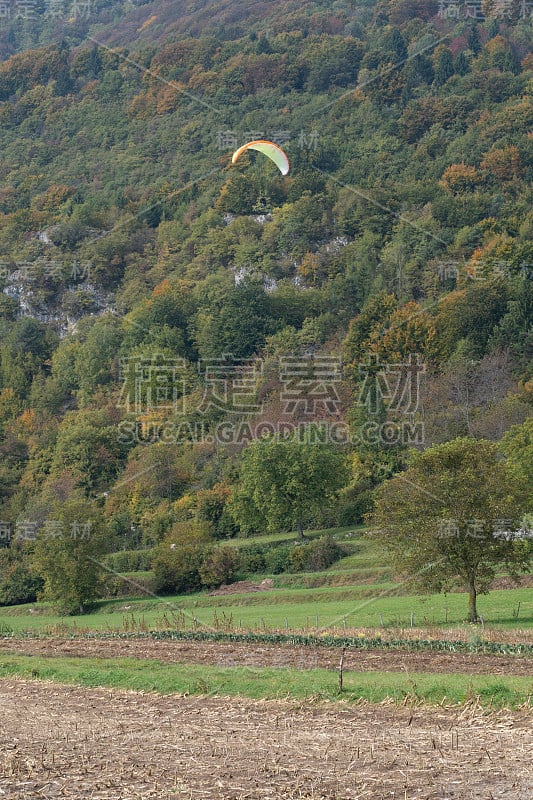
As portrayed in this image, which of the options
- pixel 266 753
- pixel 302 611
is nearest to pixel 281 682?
pixel 266 753

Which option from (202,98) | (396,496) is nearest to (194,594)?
(396,496)

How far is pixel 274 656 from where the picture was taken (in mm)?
29016

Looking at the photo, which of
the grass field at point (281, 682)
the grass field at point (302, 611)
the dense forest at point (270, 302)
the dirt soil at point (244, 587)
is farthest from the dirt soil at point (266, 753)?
the dense forest at point (270, 302)

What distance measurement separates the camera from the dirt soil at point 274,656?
2511 cm

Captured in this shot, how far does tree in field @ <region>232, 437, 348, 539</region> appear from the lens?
64012 mm

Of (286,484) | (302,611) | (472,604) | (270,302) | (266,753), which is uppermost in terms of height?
(270,302)

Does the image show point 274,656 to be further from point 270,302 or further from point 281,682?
point 270,302

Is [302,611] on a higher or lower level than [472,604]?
lower

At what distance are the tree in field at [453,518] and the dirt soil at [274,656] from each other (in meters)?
6.81

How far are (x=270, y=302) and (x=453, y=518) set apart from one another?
80338 millimetres

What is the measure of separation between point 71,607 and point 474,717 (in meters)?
41.8

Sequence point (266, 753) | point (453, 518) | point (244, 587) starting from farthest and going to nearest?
point (244, 587), point (453, 518), point (266, 753)

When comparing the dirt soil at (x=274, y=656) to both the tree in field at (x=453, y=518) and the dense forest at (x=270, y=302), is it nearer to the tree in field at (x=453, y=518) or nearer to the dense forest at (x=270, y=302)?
the tree in field at (x=453, y=518)

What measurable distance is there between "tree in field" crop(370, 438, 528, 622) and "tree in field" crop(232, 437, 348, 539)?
84.9 ft
